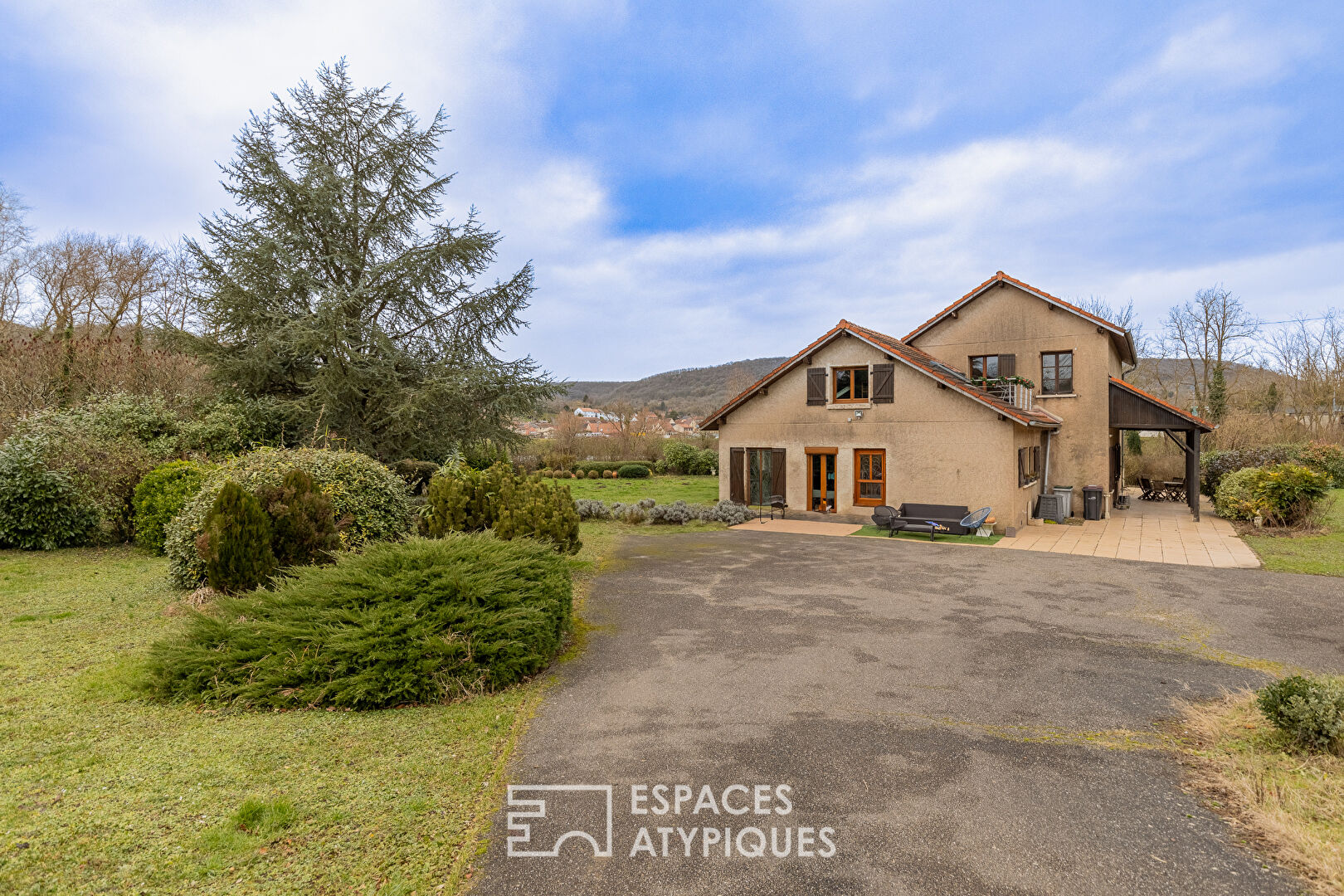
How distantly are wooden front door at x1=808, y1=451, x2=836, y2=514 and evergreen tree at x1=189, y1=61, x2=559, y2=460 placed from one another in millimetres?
8618

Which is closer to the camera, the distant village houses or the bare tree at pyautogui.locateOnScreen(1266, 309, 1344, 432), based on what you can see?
the bare tree at pyautogui.locateOnScreen(1266, 309, 1344, 432)

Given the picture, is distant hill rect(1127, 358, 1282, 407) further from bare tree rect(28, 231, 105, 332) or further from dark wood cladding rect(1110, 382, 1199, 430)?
bare tree rect(28, 231, 105, 332)

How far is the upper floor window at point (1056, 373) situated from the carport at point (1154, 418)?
1.14 m

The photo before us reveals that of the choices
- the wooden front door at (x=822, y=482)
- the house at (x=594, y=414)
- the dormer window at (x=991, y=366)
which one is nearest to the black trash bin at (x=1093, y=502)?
the dormer window at (x=991, y=366)

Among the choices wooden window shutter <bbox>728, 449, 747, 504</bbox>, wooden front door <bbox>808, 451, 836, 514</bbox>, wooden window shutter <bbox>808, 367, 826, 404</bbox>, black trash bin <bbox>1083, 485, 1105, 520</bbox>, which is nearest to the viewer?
black trash bin <bbox>1083, 485, 1105, 520</bbox>

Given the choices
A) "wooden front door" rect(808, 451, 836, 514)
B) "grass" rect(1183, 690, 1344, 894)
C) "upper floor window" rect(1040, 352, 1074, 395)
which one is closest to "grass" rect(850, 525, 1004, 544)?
"wooden front door" rect(808, 451, 836, 514)

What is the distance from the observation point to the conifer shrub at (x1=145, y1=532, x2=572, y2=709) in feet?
17.2

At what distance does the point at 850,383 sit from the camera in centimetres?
1789

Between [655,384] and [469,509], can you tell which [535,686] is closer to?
[469,509]

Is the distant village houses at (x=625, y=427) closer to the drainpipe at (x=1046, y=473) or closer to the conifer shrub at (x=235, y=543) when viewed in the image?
the drainpipe at (x=1046, y=473)

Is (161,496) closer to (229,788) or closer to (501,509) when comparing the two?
(501,509)

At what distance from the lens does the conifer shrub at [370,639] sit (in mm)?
5230

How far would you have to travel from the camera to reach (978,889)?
2996 mm

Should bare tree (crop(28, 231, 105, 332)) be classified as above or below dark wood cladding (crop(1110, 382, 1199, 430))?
above
